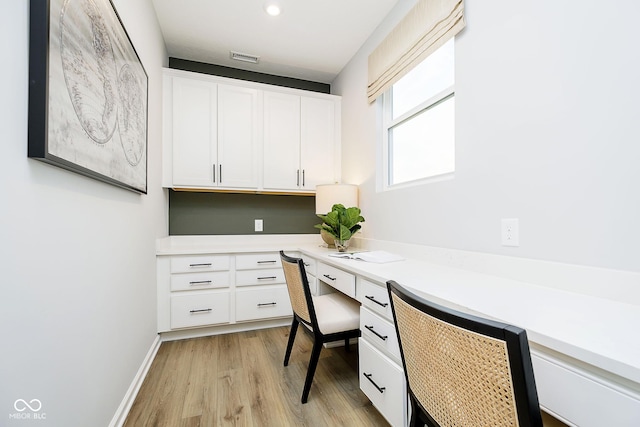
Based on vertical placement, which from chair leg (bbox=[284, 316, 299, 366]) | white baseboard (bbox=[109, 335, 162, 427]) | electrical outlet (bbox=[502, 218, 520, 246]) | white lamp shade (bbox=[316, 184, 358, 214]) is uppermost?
white lamp shade (bbox=[316, 184, 358, 214])

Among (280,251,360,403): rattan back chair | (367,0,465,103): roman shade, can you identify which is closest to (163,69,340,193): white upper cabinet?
(367,0,465,103): roman shade

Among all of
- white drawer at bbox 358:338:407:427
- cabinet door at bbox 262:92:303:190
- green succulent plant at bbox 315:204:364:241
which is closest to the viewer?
white drawer at bbox 358:338:407:427

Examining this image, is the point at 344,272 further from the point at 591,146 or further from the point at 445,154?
the point at 591,146

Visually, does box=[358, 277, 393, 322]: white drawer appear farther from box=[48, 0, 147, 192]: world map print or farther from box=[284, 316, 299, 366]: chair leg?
box=[48, 0, 147, 192]: world map print

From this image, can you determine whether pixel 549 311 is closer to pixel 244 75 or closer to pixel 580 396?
pixel 580 396

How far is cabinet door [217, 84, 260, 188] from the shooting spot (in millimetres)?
2666

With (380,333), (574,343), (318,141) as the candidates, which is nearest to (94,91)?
(380,333)

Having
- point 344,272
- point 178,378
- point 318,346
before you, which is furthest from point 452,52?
point 178,378

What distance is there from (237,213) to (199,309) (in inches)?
40.9

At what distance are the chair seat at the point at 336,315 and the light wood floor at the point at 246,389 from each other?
1.30ft

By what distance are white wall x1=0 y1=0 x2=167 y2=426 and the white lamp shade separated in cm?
146

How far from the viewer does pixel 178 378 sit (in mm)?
1781

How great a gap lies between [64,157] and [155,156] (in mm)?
1493

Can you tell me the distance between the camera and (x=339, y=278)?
1.71 metres
